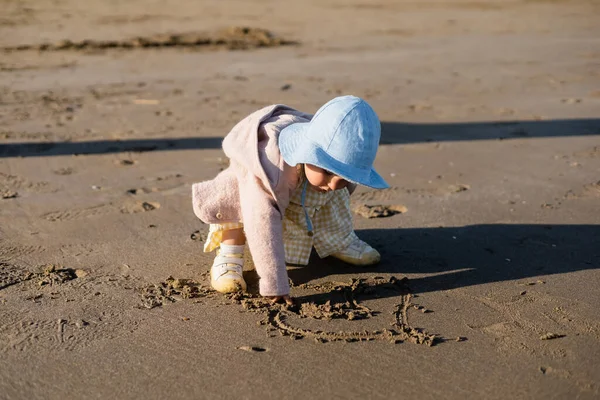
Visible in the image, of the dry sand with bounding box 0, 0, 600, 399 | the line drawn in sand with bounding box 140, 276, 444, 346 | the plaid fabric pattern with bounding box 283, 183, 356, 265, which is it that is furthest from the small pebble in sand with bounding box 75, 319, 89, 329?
the plaid fabric pattern with bounding box 283, 183, 356, 265

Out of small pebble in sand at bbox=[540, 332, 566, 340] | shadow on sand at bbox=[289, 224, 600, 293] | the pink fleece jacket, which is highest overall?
the pink fleece jacket

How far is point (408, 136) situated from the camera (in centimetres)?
505

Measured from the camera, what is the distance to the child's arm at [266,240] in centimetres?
268

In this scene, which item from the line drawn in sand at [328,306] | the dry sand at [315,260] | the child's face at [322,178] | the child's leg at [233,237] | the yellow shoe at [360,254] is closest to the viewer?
the dry sand at [315,260]

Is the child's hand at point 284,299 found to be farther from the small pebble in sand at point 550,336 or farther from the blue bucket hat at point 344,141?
the small pebble in sand at point 550,336

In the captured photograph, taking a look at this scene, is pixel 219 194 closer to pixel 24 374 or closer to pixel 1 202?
pixel 24 374

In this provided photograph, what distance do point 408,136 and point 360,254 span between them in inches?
84.6

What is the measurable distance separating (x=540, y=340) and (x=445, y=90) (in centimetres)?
427

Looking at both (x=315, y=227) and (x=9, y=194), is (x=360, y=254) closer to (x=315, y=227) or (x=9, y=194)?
(x=315, y=227)

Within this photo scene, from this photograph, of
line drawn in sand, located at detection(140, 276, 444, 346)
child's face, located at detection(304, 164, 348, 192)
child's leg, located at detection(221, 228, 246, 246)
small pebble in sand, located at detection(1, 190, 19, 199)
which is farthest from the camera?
small pebble in sand, located at detection(1, 190, 19, 199)

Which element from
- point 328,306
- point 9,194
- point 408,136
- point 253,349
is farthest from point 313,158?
point 408,136

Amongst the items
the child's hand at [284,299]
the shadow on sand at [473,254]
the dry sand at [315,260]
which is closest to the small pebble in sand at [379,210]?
the dry sand at [315,260]

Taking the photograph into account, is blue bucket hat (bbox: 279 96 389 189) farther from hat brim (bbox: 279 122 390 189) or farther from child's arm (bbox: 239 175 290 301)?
child's arm (bbox: 239 175 290 301)

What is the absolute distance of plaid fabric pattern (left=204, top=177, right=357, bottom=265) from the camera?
117 inches
